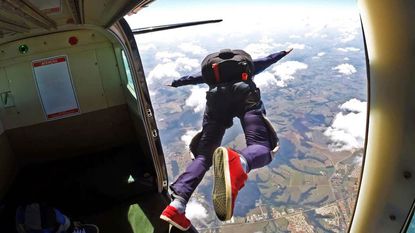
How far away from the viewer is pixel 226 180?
8.79 feet

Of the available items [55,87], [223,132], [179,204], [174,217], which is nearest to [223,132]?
[223,132]

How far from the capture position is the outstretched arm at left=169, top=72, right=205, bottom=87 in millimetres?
4078

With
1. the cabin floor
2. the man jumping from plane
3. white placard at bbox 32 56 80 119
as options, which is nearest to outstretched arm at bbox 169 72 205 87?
the man jumping from plane

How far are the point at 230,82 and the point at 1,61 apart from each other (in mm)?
3502

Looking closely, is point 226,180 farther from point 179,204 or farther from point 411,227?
→ point 411,227

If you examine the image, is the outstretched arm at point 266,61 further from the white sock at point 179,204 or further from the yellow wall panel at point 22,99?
the yellow wall panel at point 22,99

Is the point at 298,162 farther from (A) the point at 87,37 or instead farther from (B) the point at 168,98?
(A) the point at 87,37

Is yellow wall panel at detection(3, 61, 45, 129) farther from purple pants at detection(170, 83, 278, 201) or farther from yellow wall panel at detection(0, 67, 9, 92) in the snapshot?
purple pants at detection(170, 83, 278, 201)

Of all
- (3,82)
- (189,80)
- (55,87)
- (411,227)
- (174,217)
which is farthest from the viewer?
(55,87)

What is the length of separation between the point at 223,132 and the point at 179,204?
1.23 metres

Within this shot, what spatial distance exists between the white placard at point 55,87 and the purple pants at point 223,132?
8.12ft

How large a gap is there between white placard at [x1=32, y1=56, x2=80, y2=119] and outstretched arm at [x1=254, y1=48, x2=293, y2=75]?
10.2 feet

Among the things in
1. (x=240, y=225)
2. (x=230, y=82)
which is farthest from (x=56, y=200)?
(x=240, y=225)

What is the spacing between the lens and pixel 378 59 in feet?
2.24
